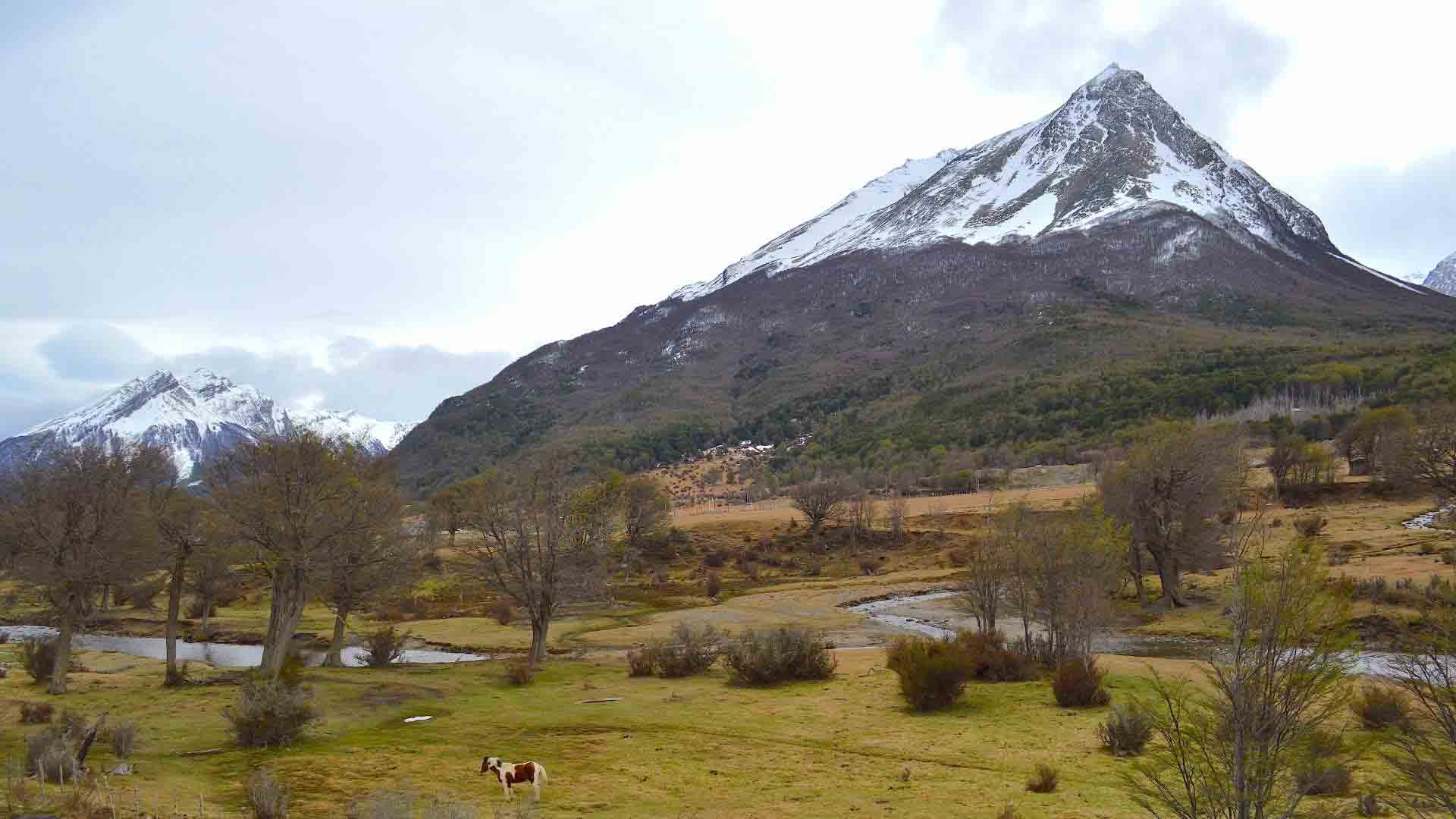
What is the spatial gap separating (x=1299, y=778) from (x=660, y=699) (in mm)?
16541

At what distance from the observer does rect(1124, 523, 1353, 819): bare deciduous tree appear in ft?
27.2

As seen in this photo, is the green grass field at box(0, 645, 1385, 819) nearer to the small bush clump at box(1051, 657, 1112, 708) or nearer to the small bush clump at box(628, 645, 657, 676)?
the small bush clump at box(1051, 657, 1112, 708)

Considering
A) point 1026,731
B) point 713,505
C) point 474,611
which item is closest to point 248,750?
point 1026,731

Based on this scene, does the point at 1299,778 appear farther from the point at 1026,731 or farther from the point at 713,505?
the point at 713,505

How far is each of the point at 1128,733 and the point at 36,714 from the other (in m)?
24.1

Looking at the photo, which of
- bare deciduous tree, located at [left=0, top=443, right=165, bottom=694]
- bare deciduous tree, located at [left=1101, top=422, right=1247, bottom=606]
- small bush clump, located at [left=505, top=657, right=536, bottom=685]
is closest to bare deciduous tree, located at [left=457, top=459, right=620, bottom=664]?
small bush clump, located at [left=505, top=657, right=536, bottom=685]

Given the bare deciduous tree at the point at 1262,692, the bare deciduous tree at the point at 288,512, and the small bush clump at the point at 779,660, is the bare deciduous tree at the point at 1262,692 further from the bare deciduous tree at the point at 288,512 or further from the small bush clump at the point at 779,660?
the bare deciduous tree at the point at 288,512

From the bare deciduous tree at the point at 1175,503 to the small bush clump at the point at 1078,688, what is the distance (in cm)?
2235

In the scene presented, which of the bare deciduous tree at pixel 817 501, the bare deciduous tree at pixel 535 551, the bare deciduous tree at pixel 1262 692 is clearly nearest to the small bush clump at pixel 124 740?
the bare deciduous tree at pixel 535 551

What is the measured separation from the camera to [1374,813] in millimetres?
11594

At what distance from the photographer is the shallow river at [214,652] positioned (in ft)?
119

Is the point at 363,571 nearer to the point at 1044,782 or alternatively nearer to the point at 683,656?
the point at 683,656

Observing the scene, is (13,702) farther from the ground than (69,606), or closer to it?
closer to it

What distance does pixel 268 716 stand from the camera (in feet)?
57.8
